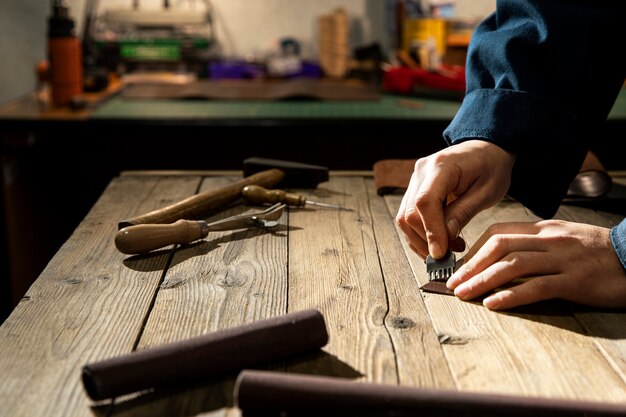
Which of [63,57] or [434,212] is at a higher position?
[63,57]

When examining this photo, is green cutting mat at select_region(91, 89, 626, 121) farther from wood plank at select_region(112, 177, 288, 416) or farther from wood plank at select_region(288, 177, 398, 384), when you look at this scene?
wood plank at select_region(112, 177, 288, 416)

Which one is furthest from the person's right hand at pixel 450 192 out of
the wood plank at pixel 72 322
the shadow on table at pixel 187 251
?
the wood plank at pixel 72 322

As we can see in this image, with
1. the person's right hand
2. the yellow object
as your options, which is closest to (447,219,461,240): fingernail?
the person's right hand

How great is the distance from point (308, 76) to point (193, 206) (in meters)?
2.13

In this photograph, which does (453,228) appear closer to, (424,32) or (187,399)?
(187,399)

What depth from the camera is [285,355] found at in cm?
85

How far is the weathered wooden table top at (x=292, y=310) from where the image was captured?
2.64ft

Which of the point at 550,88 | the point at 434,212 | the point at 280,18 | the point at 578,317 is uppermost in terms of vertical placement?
the point at 280,18

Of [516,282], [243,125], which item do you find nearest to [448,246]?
[516,282]

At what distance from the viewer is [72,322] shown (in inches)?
37.7

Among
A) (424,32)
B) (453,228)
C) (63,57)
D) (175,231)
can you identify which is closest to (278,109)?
(63,57)

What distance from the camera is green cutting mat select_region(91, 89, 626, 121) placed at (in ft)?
8.00

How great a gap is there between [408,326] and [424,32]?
263cm

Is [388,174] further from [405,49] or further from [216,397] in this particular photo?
[405,49]
